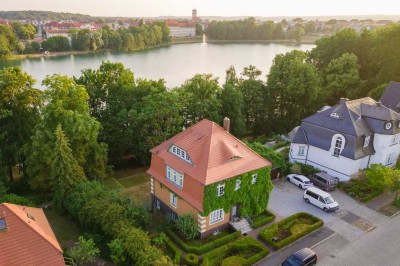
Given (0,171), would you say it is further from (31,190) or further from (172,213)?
(172,213)

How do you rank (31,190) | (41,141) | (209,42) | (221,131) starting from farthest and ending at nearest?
1. (209,42)
2. (31,190)
3. (41,141)
4. (221,131)

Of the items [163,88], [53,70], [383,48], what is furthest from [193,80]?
[53,70]

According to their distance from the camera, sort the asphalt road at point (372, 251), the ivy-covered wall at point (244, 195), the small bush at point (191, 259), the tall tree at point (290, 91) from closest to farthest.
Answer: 1. the small bush at point (191, 259)
2. the asphalt road at point (372, 251)
3. the ivy-covered wall at point (244, 195)
4. the tall tree at point (290, 91)

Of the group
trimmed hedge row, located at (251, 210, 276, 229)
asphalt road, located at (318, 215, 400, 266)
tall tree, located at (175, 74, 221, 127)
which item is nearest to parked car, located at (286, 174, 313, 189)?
trimmed hedge row, located at (251, 210, 276, 229)

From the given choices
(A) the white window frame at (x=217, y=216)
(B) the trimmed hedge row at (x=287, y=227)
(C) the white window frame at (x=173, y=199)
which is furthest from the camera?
(C) the white window frame at (x=173, y=199)

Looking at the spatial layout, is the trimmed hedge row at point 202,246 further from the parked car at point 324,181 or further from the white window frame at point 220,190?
the parked car at point 324,181

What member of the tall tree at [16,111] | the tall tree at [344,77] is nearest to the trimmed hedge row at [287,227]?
the tall tree at [16,111]

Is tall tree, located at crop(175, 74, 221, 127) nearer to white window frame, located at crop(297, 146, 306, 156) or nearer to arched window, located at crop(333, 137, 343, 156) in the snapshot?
white window frame, located at crop(297, 146, 306, 156)

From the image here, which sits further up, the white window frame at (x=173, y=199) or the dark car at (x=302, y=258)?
the white window frame at (x=173, y=199)
